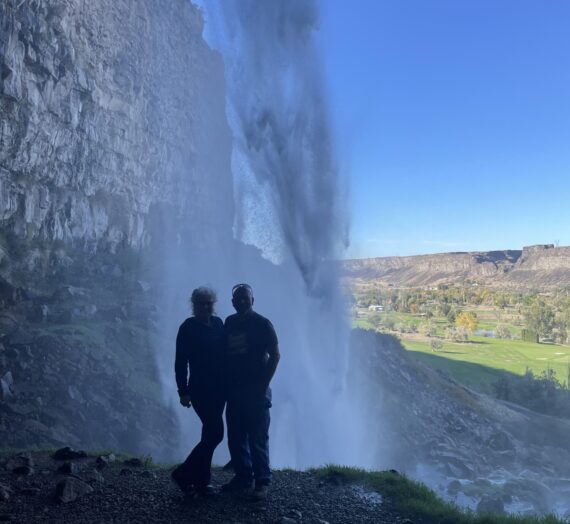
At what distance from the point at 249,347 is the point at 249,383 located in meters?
0.42

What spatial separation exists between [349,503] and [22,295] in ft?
75.7

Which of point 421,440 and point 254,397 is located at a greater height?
point 254,397

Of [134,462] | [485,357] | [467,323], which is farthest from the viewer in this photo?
[467,323]

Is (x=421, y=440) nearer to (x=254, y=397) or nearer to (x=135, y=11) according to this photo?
(x=254, y=397)

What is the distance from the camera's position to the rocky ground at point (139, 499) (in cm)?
542

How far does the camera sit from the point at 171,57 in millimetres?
60062

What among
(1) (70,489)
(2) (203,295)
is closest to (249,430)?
(2) (203,295)

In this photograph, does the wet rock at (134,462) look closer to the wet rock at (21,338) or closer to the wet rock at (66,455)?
the wet rock at (66,455)

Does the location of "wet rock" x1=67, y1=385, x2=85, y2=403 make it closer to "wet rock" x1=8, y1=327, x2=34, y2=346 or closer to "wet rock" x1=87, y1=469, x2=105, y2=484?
"wet rock" x1=8, y1=327, x2=34, y2=346

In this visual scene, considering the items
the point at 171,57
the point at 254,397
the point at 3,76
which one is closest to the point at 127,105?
the point at 171,57

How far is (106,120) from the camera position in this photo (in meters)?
44.4

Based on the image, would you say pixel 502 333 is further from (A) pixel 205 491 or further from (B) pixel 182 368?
(B) pixel 182 368

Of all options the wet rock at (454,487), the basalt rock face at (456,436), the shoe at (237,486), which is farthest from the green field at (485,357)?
the shoe at (237,486)

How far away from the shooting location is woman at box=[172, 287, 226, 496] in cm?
566
